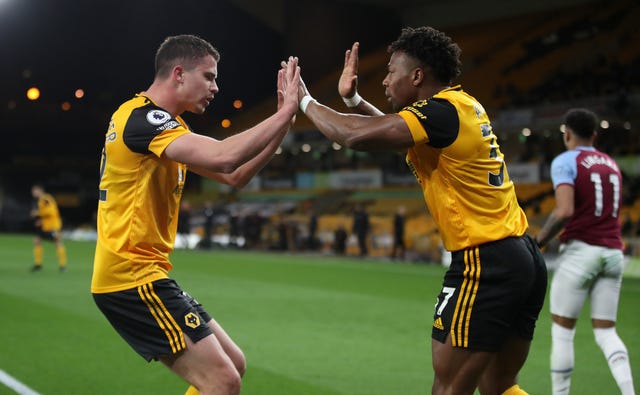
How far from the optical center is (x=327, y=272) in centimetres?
1950

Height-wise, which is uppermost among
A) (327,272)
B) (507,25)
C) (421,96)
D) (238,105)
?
(507,25)

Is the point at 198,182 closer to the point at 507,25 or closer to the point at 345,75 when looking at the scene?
the point at 507,25

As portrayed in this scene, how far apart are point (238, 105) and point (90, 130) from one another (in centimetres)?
1042

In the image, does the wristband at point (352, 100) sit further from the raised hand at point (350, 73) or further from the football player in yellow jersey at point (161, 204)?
the football player in yellow jersey at point (161, 204)

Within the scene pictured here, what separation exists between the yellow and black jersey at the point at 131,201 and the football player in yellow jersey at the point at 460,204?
2.79 feet

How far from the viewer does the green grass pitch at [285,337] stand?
7176mm

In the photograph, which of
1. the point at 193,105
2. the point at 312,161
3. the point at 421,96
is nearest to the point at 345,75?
the point at 421,96

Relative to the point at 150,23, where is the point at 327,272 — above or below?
below

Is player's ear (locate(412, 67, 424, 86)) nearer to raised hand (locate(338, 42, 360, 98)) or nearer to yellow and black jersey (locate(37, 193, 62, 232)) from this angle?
raised hand (locate(338, 42, 360, 98))

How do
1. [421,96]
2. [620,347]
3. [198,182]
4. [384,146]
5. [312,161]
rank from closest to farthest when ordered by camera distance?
[384,146]
[421,96]
[620,347]
[312,161]
[198,182]

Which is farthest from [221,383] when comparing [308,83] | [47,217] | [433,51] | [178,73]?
[308,83]

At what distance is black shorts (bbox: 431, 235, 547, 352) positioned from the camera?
11.9ft

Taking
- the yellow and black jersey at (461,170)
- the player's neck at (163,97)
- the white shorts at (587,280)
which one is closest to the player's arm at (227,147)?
the player's neck at (163,97)

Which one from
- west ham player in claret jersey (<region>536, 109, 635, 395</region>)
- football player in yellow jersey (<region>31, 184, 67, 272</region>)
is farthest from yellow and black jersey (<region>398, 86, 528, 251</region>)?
football player in yellow jersey (<region>31, 184, 67, 272</region>)
